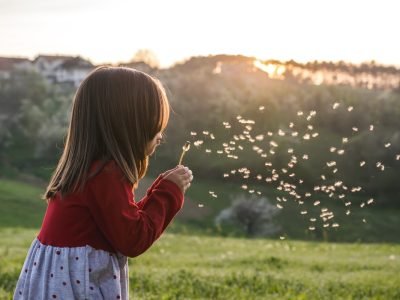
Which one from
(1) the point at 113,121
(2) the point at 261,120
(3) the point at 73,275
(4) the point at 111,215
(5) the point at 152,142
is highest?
(1) the point at 113,121

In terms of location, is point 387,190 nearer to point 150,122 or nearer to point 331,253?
point 331,253

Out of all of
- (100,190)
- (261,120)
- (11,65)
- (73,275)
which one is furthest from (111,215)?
(11,65)

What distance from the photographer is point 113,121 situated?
380cm

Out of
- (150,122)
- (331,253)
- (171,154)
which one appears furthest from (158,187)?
(171,154)

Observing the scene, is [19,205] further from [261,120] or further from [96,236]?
[96,236]

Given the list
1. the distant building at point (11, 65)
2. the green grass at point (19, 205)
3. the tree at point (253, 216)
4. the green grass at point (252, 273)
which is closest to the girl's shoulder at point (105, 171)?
the green grass at point (252, 273)

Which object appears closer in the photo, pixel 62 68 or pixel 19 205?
pixel 19 205

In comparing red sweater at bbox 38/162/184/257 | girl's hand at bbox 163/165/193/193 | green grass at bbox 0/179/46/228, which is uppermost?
girl's hand at bbox 163/165/193/193

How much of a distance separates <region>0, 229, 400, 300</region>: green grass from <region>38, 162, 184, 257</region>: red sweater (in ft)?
13.4

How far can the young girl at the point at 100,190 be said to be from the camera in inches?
148

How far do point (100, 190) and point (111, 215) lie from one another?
0.13 m

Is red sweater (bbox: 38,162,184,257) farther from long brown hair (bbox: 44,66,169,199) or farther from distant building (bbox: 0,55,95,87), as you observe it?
distant building (bbox: 0,55,95,87)

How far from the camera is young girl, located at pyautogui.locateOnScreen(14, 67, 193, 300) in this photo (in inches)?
148

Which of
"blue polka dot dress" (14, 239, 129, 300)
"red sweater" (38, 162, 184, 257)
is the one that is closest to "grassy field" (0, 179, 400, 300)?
"blue polka dot dress" (14, 239, 129, 300)
